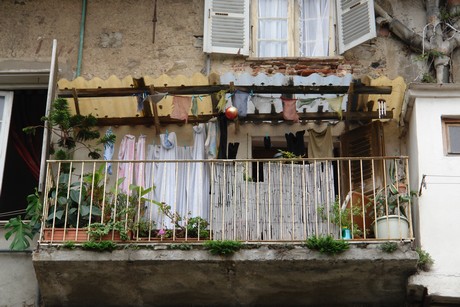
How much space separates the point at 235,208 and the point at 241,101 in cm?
159

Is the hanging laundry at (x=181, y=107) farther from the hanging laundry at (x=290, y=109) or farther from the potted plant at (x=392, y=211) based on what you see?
the potted plant at (x=392, y=211)

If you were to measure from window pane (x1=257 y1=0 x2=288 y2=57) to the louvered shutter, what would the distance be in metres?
1.70

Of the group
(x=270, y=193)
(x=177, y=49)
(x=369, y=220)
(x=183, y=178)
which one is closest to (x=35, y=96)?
(x=177, y=49)

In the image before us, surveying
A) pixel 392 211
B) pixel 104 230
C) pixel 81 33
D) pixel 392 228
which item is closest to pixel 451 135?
pixel 392 211

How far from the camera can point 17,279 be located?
11461 millimetres

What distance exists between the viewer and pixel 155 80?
39.2 ft

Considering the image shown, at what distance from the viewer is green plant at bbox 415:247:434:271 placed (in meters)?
10.5

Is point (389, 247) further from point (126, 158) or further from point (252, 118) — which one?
point (126, 158)

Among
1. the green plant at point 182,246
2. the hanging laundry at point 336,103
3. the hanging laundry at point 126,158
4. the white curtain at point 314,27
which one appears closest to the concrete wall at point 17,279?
the hanging laundry at point 126,158

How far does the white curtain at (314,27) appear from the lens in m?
13.2

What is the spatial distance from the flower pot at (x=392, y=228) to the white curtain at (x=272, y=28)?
3404 mm

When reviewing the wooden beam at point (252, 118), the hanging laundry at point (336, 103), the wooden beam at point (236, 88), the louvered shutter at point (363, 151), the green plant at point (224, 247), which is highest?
the wooden beam at point (236, 88)

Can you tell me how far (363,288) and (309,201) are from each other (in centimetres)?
121

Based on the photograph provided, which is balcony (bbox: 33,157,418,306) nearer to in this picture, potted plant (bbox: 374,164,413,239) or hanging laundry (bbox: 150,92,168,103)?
potted plant (bbox: 374,164,413,239)
